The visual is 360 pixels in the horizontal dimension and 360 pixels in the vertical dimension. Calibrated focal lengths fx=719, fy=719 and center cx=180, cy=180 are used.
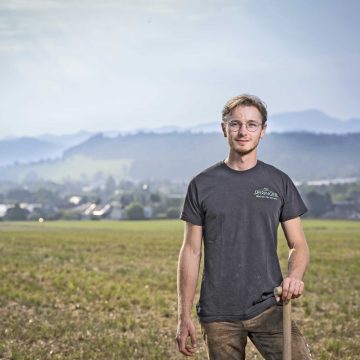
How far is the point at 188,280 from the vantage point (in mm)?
4363

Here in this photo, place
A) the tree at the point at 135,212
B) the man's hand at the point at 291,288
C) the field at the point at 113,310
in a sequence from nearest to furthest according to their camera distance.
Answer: the man's hand at the point at 291,288 < the field at the point at 113,310 < the tree at the point at 135,212

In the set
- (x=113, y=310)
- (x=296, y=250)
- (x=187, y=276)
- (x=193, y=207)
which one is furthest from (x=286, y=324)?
(x=113, y=310)

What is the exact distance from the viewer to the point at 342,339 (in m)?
10.9

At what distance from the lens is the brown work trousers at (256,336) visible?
423 cm

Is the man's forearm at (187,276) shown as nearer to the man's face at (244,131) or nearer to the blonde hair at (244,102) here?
the man's face at (244,131)

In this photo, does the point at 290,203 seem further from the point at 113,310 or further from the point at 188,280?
the point at 113,310

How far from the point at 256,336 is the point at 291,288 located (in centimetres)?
46

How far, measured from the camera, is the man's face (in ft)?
13.9

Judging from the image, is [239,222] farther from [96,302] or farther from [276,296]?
[96,302]

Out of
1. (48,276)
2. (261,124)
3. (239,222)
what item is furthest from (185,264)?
(48,276)

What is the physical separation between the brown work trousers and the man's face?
96 centimetres

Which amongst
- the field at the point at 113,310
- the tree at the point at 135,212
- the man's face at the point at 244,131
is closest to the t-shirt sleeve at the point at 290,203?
the man's face at the point at 244,131

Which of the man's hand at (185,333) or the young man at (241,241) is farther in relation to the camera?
the man's hand at (185,333)

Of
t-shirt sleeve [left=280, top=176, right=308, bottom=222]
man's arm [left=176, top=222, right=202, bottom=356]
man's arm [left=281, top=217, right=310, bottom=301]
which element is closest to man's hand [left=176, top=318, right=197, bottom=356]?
man's arm [left=176, top=222, right=202, bottom=356]
